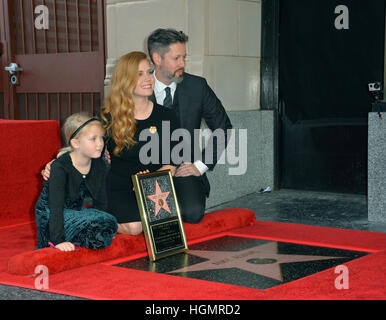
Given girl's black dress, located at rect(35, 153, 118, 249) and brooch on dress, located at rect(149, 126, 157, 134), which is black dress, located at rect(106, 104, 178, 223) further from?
Result: girl's black dress, located at rect(35, 153, 118, 249)

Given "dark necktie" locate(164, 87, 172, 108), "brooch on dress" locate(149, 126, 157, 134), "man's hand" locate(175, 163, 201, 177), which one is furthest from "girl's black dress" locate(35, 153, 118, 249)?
"dark necktie" locate(164, 87, 172, 108)

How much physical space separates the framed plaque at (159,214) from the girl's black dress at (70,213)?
235 mm

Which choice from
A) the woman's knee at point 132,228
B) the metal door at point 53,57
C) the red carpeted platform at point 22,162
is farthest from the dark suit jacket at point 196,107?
the metal door at point 53,57

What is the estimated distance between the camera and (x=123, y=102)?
13.6 feet

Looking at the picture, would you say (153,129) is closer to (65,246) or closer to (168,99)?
(168,99)

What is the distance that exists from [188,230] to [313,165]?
2.28m

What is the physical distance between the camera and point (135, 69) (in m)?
4.13

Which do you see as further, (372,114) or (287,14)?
(287,14)

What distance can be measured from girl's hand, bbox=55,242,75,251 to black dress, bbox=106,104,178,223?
1.95 feet

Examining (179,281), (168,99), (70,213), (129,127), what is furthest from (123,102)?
(179,281)

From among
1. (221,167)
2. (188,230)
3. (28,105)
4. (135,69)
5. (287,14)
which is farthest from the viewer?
(28,105)

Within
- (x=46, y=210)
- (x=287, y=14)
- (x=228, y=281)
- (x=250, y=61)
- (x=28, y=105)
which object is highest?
(x=287, y=14)
